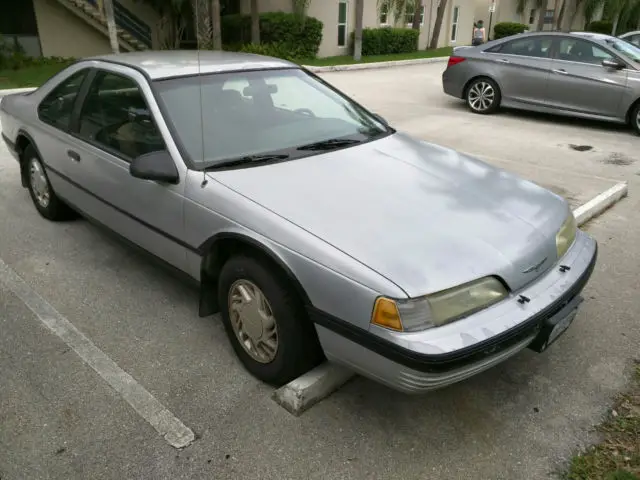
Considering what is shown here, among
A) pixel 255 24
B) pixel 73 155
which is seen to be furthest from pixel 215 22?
pixel 73 155

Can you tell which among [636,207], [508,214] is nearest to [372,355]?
[508,214]

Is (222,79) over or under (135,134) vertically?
over

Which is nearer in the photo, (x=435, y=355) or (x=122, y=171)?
(x=435, y=355)

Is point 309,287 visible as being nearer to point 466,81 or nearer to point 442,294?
point 442,294

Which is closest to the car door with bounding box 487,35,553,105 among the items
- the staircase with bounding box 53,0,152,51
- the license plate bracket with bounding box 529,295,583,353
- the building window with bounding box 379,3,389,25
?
the license plate bracket with bounding box 529,295,583,353

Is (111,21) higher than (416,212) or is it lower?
lower

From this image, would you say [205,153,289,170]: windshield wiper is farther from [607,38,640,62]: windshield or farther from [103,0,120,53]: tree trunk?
[103,0,120,53]: tree trunk

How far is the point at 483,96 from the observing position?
32.8 ft

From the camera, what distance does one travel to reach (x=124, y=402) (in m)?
2.75

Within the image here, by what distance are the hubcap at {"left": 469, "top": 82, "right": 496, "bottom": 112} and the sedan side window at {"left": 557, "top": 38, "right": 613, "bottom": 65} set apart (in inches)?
48.3

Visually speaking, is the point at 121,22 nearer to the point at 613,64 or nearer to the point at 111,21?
the point at 111,21

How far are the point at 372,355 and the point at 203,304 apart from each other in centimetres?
117

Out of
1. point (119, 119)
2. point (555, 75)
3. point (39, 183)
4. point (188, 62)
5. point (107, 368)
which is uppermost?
point (188, 62)

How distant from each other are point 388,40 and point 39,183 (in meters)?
18.0
